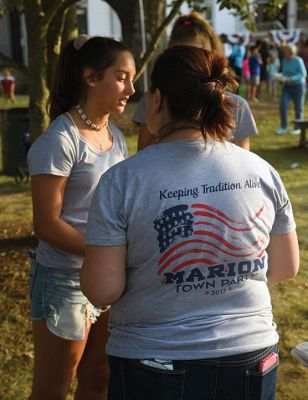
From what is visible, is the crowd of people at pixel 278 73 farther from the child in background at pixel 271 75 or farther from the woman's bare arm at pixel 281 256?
the woman's bare arm at pixel 281 256

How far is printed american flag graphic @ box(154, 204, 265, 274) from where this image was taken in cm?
152

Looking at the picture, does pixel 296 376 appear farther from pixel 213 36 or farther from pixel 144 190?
pixel 144 190

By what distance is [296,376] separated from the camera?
3.39 m

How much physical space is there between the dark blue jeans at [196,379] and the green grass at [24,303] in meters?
1.74

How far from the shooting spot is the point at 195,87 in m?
1.53

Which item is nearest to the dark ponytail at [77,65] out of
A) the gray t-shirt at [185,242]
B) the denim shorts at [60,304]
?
the denim shorts at [60,304]

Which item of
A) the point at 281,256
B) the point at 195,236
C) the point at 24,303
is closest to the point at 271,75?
the point at 24,303

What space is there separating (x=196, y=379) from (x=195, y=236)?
1.23ft

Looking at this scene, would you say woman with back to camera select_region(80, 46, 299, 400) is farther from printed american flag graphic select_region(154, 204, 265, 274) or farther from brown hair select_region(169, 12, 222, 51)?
brown hair select_region(169, 12, 222, 51)

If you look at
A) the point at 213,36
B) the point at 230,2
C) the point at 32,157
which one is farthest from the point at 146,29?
the point at 32,157

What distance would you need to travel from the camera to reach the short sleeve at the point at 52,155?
2.08m

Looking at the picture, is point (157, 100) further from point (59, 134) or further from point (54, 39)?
point (54, 39)

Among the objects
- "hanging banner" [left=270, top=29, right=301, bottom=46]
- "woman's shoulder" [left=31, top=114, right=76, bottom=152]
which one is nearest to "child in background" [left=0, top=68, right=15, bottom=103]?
"hanging banner" [left=270, top=29, right=301, bottom=46]

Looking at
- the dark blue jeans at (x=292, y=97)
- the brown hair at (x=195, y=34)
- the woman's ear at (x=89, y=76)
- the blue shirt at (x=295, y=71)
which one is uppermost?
the brown hair at (x=195, y=34)
